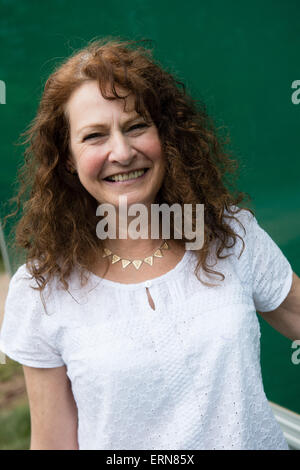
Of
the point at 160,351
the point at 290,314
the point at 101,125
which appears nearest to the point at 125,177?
the point at 101,125

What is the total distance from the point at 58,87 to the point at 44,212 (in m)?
0.37

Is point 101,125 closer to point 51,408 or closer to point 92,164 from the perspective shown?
point 92,164

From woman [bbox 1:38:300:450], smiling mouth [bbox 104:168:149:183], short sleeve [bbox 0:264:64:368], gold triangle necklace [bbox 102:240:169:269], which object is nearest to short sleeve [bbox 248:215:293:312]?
woman [bbox 1:38:300:450]

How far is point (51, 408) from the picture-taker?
1447 millimetres

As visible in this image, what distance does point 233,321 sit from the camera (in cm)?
131

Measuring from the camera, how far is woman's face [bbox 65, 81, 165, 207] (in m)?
1.28

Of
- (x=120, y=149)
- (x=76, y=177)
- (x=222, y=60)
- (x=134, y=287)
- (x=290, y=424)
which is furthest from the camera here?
(x=290, y=424)

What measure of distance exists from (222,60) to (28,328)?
1.16 metres

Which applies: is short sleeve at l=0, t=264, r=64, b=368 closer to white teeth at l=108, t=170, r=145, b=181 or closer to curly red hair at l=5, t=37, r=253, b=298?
curly red hair at l=5, t=37, r=253, b=298

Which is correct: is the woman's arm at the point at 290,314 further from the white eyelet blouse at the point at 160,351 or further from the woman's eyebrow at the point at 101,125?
the woman's eyebrow at the point at 101,125

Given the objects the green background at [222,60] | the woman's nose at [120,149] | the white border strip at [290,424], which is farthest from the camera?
the white border strip at [290,424]

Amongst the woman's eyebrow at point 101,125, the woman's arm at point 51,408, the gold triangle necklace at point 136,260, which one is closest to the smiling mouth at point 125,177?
the woman's eyebrow at point 101,125

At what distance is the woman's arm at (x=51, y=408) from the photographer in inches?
55.9

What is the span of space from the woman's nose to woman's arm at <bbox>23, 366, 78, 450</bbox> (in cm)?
63
